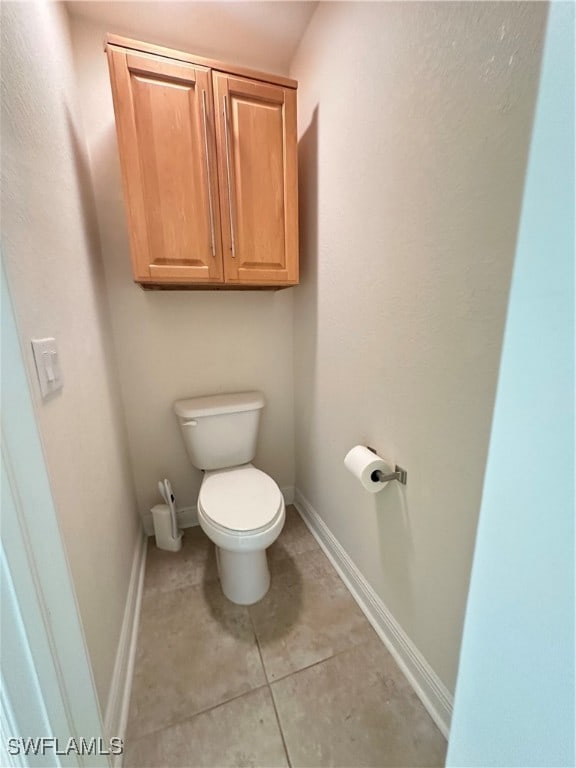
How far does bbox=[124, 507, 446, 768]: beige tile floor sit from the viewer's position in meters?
0.86

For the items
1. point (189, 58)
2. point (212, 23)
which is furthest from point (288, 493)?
point (212, 23)

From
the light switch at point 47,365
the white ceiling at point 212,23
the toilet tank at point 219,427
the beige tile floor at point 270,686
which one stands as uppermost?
the white ceiling at point 212,23

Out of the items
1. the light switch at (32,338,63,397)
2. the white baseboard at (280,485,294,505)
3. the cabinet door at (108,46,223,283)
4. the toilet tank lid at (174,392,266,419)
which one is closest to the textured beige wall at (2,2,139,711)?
the light switch at (32,338,63,397)

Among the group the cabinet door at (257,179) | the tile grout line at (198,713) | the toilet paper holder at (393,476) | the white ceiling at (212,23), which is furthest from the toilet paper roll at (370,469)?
the white ceiling at (212,23)

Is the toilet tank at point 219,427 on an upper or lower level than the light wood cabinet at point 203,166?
lower

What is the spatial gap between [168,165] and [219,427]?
1123 millimetres

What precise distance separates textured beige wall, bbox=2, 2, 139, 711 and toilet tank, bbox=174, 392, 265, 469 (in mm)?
345

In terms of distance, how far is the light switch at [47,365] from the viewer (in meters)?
0.64

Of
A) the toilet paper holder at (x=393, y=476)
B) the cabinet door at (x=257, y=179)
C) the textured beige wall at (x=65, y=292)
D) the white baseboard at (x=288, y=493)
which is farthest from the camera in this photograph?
the white baseboard at (x=288, y=493)

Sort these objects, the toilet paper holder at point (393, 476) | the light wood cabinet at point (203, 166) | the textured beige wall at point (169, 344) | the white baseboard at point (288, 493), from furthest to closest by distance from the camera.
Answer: the white baseboard at point (288, 493) < the textured beige wall at point (169, 344) < the light wood cabinet at point (203, 166) < the toilet paper holder at point (393, 476)

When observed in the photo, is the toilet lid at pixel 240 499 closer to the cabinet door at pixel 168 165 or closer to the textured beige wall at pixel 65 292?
the textured beige wall at pixel 65 292

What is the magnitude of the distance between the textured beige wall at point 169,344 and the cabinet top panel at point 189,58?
0.32 m

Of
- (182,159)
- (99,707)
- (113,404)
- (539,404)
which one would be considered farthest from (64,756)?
(182,159)

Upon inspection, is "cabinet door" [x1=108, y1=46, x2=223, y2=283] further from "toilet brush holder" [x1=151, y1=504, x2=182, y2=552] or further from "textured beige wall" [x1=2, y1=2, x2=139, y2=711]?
"toilet brush holder" [x1=151, y1=504, x2=182, y2=552]
